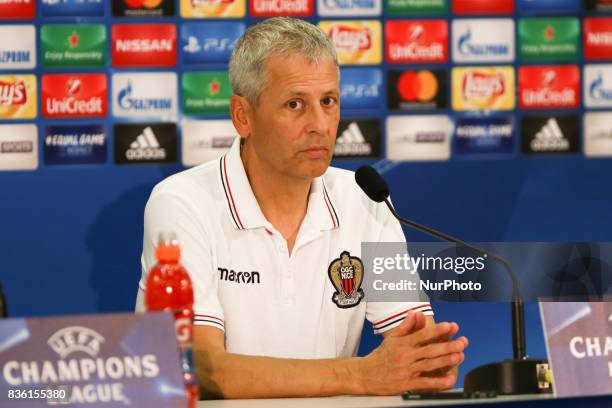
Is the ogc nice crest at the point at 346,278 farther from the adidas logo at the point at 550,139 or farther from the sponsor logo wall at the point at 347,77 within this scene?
the adidas logo at the point at 550,139

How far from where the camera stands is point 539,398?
1.70 metres

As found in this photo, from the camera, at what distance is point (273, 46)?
93.0 inches

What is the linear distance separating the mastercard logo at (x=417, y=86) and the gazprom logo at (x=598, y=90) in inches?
23.6

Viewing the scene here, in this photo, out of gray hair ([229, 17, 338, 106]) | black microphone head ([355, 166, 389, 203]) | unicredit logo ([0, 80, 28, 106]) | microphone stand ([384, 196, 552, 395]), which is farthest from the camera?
unicredit logo ([0, 80, 28, 106])

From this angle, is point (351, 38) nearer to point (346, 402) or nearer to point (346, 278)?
point (346, 278)

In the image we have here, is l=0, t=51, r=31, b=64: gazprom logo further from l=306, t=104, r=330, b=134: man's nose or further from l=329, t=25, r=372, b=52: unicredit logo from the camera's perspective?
l=306, t=104, r=330, b=134: man's nose

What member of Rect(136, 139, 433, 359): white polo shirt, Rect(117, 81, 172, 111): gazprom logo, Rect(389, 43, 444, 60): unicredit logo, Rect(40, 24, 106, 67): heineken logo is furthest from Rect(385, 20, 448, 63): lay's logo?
Rect(136, 139, 433, 359): white polo shirt

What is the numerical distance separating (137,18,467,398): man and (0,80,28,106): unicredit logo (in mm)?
1140

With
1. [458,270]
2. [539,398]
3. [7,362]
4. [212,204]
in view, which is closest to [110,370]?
[7,362]

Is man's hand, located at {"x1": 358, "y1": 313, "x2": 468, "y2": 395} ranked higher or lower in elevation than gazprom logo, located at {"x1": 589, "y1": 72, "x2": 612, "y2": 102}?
lower

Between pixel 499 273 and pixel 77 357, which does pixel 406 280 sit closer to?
pixel 499 273

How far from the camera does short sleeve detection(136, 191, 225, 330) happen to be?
224 cm

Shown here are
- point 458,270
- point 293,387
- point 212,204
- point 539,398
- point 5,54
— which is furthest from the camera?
point 5,54

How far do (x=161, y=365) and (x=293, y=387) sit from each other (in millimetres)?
564
